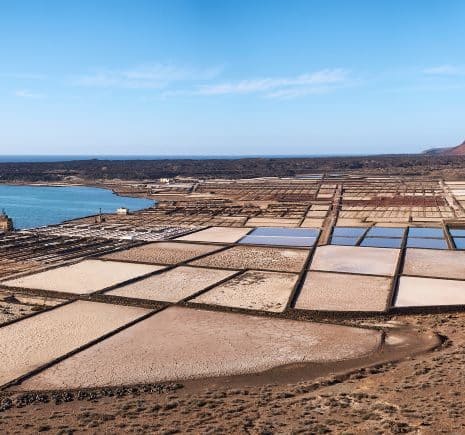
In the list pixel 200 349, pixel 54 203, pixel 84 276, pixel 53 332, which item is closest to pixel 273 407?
pixel 200 349

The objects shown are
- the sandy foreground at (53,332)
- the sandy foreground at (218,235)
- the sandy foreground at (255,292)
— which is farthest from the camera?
the sandy foreground at (218,235)

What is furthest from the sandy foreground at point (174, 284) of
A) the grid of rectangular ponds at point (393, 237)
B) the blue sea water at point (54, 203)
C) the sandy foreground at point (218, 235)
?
the blue sea water at point (54, 203)

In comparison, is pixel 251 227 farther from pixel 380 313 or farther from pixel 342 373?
pixel 342 373

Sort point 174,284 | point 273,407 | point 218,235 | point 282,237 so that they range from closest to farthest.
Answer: point 273,407 → point 174,284 → point 282,237 → point 218,235

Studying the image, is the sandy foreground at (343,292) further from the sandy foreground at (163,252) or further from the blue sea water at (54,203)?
the blue sea water at (54,203)

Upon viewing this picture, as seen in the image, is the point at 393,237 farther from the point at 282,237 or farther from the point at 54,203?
the point at 54,203

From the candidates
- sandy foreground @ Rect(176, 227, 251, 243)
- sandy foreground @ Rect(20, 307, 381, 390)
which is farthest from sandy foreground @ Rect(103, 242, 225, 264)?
sandy foreground @ Rect(20, 307, 381, 390)
